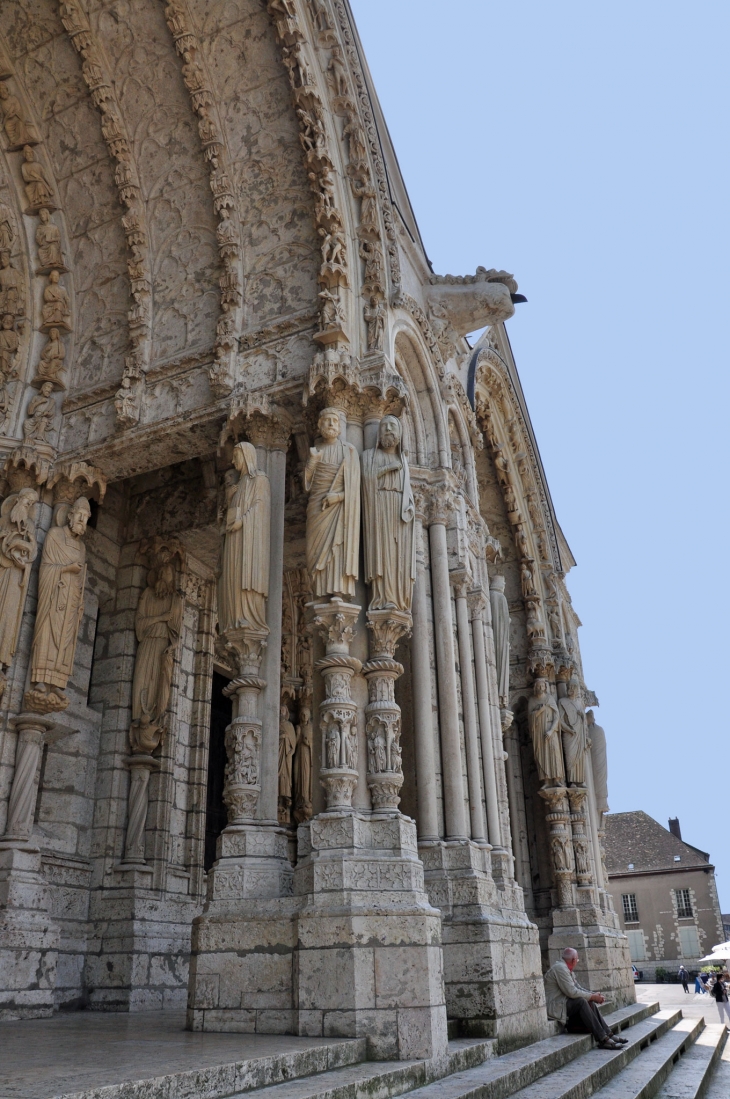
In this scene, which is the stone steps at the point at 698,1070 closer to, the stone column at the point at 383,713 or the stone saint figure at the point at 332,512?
the stone column at the point at 383,713

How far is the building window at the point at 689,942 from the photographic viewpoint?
3300cm

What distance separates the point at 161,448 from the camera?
8.16 metres

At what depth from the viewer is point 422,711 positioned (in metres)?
8.15

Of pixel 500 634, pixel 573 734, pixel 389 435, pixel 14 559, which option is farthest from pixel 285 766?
pixel 573 734

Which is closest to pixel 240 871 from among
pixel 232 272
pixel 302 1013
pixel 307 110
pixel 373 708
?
pixel 302 1013

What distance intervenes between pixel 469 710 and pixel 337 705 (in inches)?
128

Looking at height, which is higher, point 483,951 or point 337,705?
point 337,705

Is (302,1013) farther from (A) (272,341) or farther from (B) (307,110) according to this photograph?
(B) (307,110)

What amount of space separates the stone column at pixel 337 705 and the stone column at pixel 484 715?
3.24m

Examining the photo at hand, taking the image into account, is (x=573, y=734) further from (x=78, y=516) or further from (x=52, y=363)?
(x=52, y=363)

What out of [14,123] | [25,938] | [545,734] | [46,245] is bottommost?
[25,938]

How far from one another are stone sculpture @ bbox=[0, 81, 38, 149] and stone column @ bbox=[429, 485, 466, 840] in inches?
220

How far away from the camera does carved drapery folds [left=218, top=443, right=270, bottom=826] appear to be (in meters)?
6.09

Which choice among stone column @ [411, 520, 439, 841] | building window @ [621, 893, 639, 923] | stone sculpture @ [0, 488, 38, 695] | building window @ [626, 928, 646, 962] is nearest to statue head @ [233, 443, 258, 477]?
stone column @ [411, 520, 439, 841]
